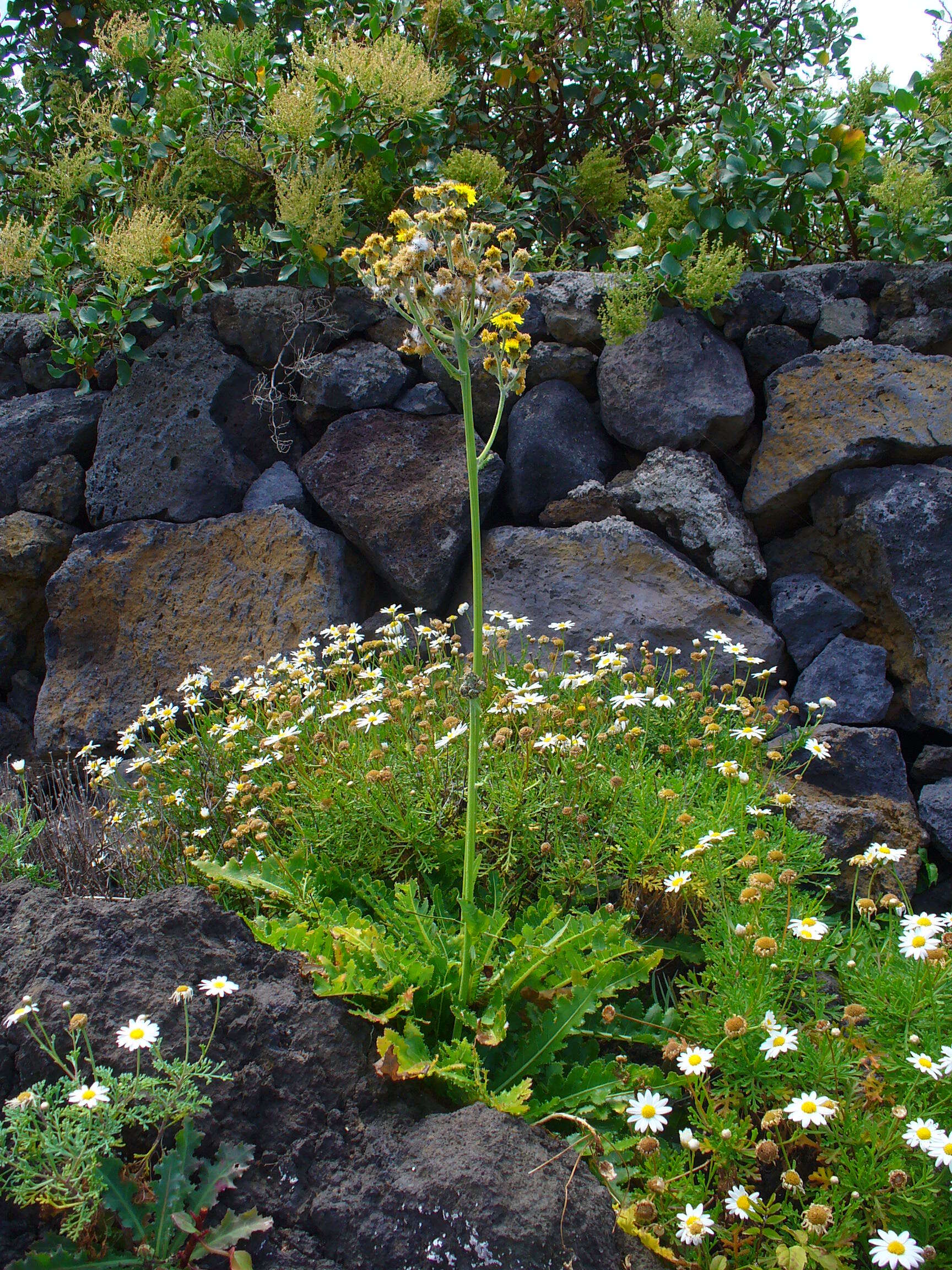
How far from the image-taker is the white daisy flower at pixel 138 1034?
138 centimetres

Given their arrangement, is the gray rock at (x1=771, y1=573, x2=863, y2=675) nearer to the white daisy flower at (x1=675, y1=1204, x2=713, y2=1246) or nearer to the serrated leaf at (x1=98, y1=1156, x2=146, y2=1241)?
the white daisy flower at (x1=675, y1=1204, x2=713, y2=1246)

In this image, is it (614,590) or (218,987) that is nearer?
(218,987)

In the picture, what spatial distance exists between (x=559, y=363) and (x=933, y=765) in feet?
7.51

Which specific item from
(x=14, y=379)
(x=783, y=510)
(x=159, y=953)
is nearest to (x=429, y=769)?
(x=159, y=953)

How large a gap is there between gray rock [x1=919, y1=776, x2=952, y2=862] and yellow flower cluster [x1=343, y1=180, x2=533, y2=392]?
2222mm

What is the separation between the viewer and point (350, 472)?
383 centimetres

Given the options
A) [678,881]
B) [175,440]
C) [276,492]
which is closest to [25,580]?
[175,440]

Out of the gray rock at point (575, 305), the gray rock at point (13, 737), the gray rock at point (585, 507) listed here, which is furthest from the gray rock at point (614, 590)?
the gray rock at point (13, 737)

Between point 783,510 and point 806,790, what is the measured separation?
131 centimetres

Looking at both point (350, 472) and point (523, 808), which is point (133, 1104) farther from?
point (350, 472)

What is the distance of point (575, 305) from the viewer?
12.6 ft

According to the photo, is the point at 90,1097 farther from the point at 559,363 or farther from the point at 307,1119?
the point at 559,363

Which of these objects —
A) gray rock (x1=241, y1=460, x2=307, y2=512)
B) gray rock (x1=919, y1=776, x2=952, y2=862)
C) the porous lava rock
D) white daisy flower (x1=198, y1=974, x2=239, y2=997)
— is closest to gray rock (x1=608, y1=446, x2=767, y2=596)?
gray rock (x1=919, y1=776, x2=952, y2=862)

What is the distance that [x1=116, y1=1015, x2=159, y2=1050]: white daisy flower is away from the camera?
1.38 meters
